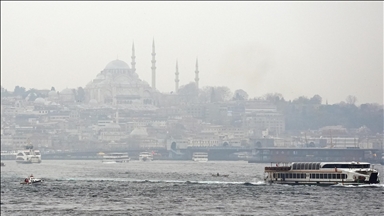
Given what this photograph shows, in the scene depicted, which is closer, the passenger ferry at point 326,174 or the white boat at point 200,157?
the passenger ferry at point 326,174

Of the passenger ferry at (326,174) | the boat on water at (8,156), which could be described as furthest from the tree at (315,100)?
the passenger ferry at (326,174)

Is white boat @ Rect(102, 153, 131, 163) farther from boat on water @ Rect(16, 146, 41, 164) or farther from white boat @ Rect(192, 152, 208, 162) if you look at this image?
boat on water @ Rect(16, 146, 41, 164)

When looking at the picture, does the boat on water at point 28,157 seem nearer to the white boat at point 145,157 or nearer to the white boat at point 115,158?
the white boat at point 115,158

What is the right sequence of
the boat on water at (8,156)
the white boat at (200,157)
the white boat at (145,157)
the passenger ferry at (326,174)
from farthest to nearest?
the boat on water at (8,156)
the white boat at (145,157)
the white boat at (200,157)
the passenger ferry at (326,174)

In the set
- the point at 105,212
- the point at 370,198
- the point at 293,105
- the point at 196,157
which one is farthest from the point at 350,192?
the point at 293,105

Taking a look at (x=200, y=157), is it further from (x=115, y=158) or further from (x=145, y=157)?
(x=115, y=158)
